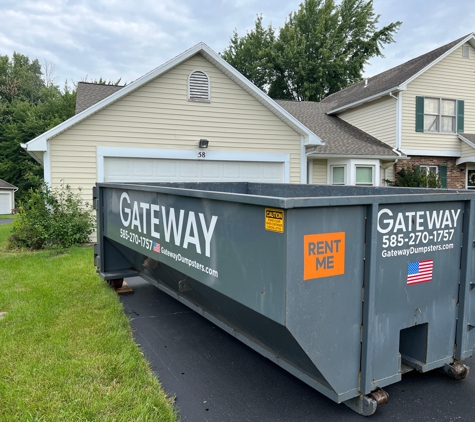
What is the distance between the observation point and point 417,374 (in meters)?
3.43

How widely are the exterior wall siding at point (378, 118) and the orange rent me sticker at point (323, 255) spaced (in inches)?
571

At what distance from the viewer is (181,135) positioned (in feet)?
36.5

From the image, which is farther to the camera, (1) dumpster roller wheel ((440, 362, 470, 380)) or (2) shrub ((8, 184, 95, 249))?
Answer: (2) shrub ((8, 184, 95, 249))

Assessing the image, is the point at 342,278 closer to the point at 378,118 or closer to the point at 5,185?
the point at 378,118

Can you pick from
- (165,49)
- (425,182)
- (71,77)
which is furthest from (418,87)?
(71,77)

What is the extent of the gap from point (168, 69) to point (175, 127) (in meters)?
1.56

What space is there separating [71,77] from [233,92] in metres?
38.4

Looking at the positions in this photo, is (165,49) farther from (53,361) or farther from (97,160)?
(53,361)

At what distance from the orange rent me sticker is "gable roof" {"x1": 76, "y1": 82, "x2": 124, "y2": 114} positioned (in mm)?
10989

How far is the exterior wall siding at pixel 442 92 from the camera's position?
15.5 metres

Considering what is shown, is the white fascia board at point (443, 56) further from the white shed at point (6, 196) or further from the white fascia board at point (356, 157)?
the white shed at point (6, 196)

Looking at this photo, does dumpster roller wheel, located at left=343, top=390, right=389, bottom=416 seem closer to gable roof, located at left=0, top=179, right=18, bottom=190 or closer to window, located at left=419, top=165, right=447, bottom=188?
window, located at left=419, top=165, right=447, bottom=188

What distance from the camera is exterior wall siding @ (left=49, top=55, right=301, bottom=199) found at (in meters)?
10.2

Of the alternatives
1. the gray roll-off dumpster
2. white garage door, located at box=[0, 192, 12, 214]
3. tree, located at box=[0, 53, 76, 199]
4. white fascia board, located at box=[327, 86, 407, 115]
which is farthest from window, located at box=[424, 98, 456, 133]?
white garage door, located at box=[0, 192, 12, 214]
